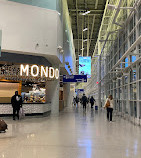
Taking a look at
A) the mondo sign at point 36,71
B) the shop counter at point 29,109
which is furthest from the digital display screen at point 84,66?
the shop counter at point 29,109

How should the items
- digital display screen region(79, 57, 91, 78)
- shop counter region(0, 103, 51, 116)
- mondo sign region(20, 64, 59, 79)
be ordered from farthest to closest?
1. digital display screen region(79, 57, 91, 78)
2. mondo sign region(20, 64, 59, 79)
3. shop counter region(0, 103, 51, 116)

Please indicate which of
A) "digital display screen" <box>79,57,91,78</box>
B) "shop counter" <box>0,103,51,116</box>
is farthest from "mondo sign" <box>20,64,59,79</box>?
"digital display screen" <box>79,57,91,78</box>

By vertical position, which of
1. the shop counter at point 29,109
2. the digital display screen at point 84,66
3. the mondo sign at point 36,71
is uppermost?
the digital display screen at point 84,66

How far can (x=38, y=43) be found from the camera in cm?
1166

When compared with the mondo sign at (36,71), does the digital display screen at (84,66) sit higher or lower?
higher

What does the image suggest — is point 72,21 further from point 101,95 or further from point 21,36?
point 21,36

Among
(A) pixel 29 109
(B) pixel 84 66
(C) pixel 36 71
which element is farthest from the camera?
(B) pixel 84 66

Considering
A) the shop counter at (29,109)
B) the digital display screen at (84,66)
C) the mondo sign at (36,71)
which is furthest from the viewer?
the digital display screen at (84,66)

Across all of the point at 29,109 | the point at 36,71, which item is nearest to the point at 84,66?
the point at 36,71

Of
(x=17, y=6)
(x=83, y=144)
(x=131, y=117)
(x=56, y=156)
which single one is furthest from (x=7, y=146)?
(x=17, y=6)

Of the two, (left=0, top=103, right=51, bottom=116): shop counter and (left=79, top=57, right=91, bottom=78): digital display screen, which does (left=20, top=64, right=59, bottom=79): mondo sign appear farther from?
(left=79, top=57, right=91, bottom=78): digital display screen

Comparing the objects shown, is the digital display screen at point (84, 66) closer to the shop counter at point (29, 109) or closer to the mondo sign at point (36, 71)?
the mondo sign at point (36, 71)

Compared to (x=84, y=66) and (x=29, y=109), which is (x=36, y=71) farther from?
(x=84, y=66)

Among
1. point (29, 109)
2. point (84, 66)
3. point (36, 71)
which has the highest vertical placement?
point (84, 66)
